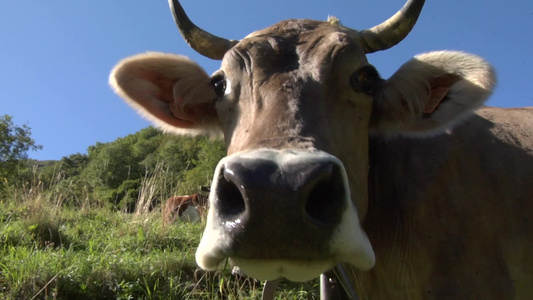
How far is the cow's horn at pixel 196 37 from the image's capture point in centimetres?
337

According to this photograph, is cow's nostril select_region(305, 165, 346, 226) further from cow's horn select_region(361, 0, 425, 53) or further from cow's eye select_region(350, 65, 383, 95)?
cow's horn select_region(361, 0, 425, 53)

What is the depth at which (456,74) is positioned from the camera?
9.95ft


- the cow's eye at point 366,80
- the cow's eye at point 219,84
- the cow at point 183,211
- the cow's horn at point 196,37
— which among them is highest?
the cow's horn at point 196,37

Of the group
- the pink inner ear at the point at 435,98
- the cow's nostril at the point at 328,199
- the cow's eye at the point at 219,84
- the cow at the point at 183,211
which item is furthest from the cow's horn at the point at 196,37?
the cow at the point at 183,211

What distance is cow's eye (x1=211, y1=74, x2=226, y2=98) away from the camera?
9.61 feet

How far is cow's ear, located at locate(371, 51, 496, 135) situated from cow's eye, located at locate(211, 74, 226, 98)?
0.99m

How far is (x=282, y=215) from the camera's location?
67.9 inches

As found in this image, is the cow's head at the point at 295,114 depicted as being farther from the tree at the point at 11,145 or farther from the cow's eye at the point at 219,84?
the tree at the point at 11,145

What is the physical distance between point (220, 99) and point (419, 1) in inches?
60.1

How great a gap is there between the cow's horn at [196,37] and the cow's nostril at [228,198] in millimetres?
1741

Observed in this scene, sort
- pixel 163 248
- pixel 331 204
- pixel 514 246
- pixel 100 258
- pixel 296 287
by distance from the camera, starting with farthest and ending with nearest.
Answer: pixel 163 248 → pixel 296 287 → pixel 100 258 → pixel 514 246 → pixel 331 204

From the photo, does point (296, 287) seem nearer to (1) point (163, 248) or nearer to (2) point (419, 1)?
(1) point (163, 248)

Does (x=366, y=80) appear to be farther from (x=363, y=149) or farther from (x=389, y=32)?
(x=389, y=32)

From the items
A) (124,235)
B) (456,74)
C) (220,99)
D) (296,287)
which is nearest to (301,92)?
(220,99)
